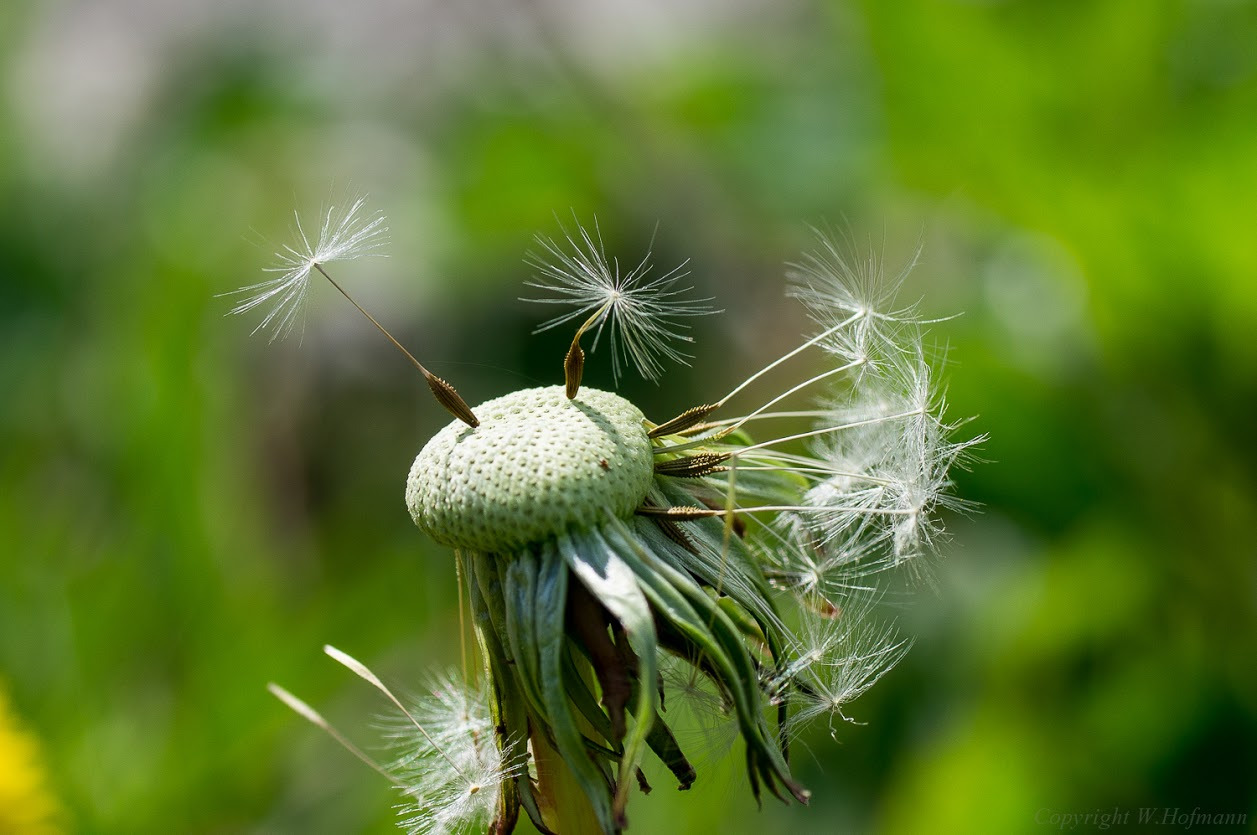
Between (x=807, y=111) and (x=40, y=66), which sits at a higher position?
(x=807, y=111)

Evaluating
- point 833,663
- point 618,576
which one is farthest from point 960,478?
point 618,576

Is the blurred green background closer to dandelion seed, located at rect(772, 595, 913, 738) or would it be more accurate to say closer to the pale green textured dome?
the pale green textured dome

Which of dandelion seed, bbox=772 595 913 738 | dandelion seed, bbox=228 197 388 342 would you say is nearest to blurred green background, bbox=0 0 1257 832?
dandelion seed, bbox=228 197 388 342

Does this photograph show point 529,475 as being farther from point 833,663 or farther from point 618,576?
point 833,663

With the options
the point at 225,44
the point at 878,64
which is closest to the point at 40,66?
the point at 225,44

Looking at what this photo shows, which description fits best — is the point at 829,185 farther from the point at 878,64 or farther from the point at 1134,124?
the point at 1134,124

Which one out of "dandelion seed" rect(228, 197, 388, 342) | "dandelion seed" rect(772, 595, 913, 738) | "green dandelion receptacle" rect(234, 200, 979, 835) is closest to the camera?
"green dandelion receptacle" rect(234, 200, 979, 835)

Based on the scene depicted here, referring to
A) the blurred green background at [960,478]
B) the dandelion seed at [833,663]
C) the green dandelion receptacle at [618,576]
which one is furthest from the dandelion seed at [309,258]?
the dandelion seed at [833,663]
